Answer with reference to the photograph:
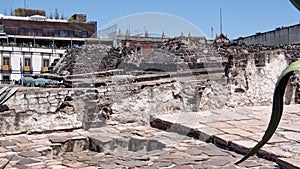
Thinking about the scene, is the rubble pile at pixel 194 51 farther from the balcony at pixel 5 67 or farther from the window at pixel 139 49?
the balcony at pixel 5 67

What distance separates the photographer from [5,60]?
26.2 meters

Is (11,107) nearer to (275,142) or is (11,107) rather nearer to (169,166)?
(169,166)

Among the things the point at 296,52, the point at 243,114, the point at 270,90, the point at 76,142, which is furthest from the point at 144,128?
the point at 296,52

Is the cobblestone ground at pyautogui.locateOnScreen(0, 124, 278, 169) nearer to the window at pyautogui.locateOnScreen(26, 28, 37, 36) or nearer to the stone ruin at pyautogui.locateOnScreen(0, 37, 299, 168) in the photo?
the stone ruin at pyautogui.locateOnScreen(0, 37, 299, 168)

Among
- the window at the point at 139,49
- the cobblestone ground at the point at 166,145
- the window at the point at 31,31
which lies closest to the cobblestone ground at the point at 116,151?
the cobblestone ground at the point at 166,145

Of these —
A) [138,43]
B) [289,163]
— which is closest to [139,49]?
[138,43]

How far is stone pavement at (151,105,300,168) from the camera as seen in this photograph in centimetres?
418

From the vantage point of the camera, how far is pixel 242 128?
17.8ft

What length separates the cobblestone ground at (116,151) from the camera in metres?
4.08

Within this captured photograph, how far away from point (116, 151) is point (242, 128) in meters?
1.89

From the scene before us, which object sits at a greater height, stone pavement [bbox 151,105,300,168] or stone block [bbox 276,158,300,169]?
stone pavement [bbox 151,105,300,168]

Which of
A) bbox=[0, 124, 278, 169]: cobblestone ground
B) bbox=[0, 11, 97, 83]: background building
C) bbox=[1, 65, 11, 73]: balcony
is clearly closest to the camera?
bbox=[0, 124, 278, 169]: cobblestone ground

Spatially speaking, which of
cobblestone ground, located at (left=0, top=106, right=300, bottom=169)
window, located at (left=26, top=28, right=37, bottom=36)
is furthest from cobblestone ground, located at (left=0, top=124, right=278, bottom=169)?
window, located at (left=26, top=28, right=37, bottom=36)

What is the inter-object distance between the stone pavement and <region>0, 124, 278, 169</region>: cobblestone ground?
0.12m
